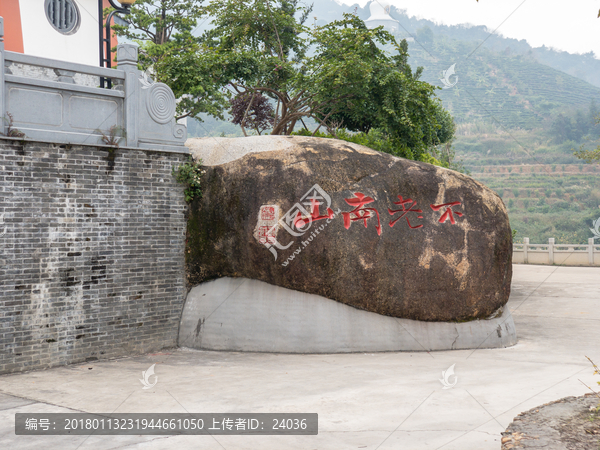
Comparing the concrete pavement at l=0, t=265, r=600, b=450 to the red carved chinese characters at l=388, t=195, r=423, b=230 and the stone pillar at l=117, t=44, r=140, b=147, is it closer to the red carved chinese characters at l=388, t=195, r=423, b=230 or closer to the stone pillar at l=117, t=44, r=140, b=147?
the red carved chinese characters at l=388, t=195, r=423, b=230

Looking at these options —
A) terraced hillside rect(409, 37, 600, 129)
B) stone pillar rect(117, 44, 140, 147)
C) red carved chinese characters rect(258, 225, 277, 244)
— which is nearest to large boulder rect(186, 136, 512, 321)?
red carved chinese characters rect(258, 225, 277, 244)

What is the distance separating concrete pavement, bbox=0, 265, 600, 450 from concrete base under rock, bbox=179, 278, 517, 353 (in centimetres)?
20

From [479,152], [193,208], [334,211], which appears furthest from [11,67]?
[479,152]

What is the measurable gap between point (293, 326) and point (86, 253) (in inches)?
115

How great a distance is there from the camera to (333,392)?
17.4 feet

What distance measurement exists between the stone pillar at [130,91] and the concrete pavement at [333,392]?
3044mm

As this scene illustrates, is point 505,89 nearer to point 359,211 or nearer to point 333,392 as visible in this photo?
point 359,211

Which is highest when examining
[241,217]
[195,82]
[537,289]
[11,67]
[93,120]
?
[195,82]

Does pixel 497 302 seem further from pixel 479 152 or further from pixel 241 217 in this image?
pixel 479 152

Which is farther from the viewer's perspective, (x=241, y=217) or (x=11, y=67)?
(x=241, y=217)

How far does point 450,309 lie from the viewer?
7410 mm

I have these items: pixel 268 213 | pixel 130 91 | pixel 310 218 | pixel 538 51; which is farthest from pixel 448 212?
pixel 538 51

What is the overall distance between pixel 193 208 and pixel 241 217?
0.83 m

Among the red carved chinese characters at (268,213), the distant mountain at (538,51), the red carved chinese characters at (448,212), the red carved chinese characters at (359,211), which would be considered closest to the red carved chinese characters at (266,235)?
the red carved chinese characters at (268,213)
